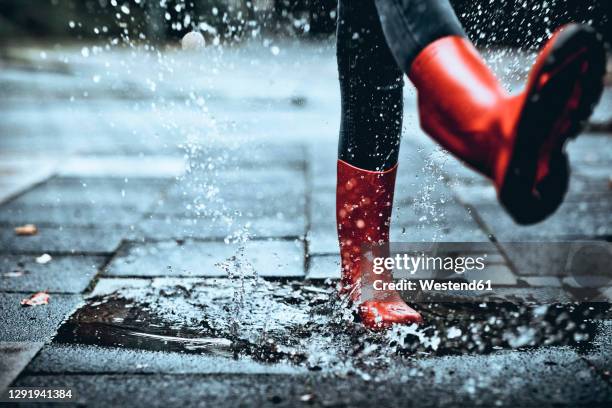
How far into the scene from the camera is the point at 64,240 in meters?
2.53

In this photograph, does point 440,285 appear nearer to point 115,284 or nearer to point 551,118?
point 551,118

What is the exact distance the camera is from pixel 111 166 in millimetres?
3906

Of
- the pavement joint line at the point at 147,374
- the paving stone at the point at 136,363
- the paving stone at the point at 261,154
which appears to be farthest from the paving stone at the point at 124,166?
the pavement joint line at the point at 147,374

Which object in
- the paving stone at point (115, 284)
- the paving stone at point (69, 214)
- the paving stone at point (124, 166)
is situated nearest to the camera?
the paving stone at point (115, 284)

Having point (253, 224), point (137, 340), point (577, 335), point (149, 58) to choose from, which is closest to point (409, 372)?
point (577, 335)

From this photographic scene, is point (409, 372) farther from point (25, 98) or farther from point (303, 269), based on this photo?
point (25, 98)

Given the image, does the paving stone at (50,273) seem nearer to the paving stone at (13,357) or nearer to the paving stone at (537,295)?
the paving stone at (13,357)

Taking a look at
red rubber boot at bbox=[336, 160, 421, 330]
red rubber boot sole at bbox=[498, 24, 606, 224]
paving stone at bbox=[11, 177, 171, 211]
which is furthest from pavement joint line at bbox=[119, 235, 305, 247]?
red rubber boot sole at bbox=[498, 24, 606, 224]

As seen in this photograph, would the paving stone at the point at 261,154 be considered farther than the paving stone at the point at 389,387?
Yes

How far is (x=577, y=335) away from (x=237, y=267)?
3.64 ft

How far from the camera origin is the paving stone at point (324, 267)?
2119 mm

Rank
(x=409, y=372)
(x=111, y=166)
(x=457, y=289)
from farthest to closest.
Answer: (x=111, y=166) → (x=457, y=289) → (x=409, y=372)

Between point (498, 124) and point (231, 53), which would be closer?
point (498, 124)

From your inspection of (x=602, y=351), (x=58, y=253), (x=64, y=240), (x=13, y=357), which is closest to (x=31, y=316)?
(x=13, y=357)
